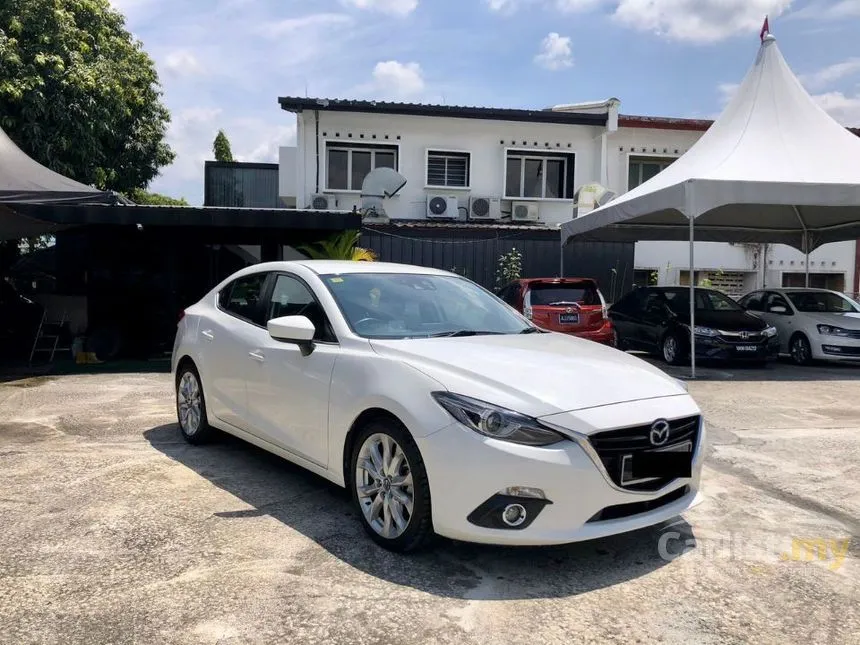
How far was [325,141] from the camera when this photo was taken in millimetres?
16766

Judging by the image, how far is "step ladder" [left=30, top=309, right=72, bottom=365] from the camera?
1177 centimetres

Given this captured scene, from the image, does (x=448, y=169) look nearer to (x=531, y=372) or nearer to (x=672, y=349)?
(x=672, y=349)

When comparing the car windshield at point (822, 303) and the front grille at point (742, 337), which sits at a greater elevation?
the car windshield at point (822, 303)

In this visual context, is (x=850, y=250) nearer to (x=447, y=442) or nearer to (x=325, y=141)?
(x=325, y=141)

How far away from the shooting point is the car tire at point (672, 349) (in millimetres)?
11531

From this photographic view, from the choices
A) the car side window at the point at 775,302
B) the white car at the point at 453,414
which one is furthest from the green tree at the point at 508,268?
the white car at the point at 453,414

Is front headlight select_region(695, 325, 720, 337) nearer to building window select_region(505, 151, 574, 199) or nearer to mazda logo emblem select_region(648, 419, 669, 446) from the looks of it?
building window select_region(505, 151, 574, 199)

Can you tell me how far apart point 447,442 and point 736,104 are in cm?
1224

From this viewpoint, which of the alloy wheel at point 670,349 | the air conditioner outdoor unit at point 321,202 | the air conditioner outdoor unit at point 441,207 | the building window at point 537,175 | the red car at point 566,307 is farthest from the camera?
the building window at point 537,175

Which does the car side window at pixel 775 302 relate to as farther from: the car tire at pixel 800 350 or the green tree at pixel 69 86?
the green tree at pixel 69 86

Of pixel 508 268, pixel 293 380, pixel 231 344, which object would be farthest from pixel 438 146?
pixel 293 380

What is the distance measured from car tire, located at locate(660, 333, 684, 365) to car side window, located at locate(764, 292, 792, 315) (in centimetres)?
275

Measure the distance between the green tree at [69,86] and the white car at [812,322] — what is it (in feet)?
49.9

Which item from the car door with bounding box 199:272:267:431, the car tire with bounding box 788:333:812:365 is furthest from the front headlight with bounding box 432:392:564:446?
the car tire with bounding box 788:333:812:365
